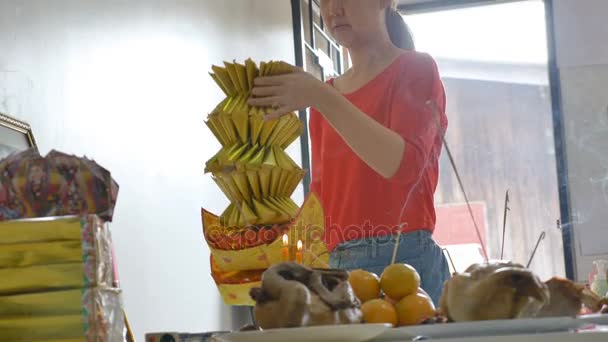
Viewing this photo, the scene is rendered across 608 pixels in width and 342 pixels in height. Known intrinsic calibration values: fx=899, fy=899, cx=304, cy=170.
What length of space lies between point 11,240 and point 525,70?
5162 millimetres

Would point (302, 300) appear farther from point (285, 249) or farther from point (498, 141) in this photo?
point (498, 141)

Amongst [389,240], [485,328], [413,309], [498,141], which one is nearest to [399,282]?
[413,309]

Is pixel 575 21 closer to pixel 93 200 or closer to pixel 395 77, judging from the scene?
pixel 395 77

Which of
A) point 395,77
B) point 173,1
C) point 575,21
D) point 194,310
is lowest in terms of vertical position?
point 194,310

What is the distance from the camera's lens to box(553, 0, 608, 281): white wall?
12.6ft

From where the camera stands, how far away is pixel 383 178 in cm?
118

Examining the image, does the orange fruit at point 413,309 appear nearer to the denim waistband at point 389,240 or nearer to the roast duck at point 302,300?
the roast duck at point 302,300

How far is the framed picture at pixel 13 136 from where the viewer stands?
126cm

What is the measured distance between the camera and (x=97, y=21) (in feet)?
5.71

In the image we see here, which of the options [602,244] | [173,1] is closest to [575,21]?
[602,244]

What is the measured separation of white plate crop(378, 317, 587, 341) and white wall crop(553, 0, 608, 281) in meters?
3.51

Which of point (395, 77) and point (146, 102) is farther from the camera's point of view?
point (146, 102)

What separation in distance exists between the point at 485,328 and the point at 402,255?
677mm

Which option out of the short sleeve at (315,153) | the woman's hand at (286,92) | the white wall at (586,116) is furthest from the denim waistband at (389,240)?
the white wall at (586,116)
